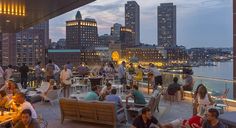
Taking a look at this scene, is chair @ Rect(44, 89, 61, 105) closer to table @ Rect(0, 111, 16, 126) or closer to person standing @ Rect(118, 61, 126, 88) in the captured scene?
person standing @ Rect(118, 61, 126, 88)

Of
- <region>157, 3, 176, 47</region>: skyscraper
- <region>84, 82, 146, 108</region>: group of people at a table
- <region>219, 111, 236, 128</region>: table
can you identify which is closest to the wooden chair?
<region>84, 82, 146, 108</region>: group of people at a table

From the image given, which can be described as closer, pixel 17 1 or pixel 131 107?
pixel 131 107

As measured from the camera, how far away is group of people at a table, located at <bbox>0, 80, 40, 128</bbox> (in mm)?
5801

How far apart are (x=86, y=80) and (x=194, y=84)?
6.45 meters

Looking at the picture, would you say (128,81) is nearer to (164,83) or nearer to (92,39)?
(164,83)

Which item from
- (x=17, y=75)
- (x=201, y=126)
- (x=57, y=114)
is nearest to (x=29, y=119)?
(x=201, y=126)

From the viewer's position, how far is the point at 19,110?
24.3 ft

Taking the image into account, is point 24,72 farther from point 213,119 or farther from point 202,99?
point 213,119

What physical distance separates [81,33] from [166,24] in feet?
188

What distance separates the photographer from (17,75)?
69.8ft

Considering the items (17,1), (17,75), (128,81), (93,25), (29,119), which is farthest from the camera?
(93,25)

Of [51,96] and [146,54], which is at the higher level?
[146,54]

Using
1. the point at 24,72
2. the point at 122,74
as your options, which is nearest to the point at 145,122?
the point at 122,74

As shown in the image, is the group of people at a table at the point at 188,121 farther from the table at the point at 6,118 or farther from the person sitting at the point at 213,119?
the table at the point at 6,118
